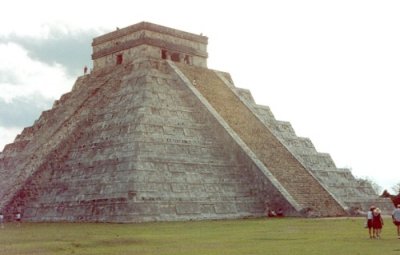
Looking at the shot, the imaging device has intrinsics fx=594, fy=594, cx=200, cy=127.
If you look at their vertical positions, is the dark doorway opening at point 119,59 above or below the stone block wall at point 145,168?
above

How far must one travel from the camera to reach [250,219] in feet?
86.2

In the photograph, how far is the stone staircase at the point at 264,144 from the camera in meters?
28.5

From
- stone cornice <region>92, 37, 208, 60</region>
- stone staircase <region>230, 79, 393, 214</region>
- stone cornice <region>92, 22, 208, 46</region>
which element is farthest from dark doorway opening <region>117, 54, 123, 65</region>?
stone staircase <region>230, 79, 393, 214</region>

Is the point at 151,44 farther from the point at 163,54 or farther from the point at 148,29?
the point at 163,54

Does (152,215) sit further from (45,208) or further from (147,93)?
(147,93)

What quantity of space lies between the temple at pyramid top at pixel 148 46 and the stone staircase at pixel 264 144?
1693mm

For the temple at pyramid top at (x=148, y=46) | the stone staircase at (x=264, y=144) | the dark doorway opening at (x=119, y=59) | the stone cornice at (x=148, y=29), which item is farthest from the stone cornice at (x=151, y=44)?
the stone staircase at (x=264, y=144)

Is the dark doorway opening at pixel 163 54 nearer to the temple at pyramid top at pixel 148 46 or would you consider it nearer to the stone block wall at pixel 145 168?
the temple at pyramid top at pixel 148 46

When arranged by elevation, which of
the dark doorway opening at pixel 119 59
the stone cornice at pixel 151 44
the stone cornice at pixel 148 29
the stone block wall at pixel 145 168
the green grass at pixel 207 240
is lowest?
the green grass at pixel 207 240

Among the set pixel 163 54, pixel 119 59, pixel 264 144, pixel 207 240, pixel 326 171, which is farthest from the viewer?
pixel 119 59

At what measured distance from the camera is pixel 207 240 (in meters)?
16.6

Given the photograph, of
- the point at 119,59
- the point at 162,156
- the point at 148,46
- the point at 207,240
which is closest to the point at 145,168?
the point at 162,156

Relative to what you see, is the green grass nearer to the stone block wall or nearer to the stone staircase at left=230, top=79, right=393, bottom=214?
the stone block wall

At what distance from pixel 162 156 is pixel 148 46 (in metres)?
11.3
